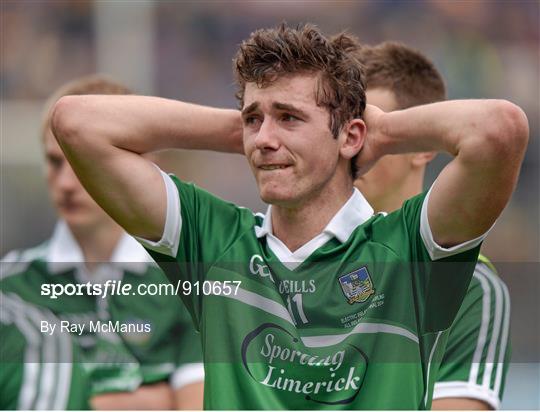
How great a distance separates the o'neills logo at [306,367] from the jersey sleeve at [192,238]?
0.21 meters

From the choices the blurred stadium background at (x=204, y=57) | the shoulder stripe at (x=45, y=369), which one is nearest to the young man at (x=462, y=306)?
the shoulder stripe at (x=45, y=369)

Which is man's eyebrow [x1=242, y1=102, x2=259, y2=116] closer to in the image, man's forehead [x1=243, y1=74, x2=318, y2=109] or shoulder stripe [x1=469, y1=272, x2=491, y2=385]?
man's forehead [x1=243, y1=74, x2=318, y2=109]

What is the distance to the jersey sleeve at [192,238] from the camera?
2748 mm

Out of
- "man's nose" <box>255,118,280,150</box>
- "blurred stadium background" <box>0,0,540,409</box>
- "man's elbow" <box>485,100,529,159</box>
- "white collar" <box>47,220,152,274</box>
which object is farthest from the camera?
"blurred stadium background" <box>0,0,540,409</box>

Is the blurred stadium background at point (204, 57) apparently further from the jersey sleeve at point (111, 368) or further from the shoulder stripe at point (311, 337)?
the shoulder stripe at point (311, 337)

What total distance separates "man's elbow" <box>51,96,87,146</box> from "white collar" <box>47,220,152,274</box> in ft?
3.65

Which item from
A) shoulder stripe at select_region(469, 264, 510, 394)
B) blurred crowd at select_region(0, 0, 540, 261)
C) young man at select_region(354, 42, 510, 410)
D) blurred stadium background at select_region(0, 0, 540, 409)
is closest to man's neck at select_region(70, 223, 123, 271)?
young man at select_region(354, 42, 510, 410)

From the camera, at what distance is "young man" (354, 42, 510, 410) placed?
127 inches

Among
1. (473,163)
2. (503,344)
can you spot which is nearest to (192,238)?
(473,163)

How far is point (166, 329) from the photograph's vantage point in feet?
11.3

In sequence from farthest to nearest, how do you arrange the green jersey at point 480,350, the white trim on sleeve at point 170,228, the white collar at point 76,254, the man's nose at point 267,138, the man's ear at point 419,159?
the white collar at point 76,254 → the man's ear at point 419,159 → the green jersey at point 480,350 → the white trim on sleeve at point 170,228 → the man's nose at point 267,138

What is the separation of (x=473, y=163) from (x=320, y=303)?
0.52 m

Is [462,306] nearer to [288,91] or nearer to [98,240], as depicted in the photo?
[288,91]

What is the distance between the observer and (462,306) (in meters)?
3.09
